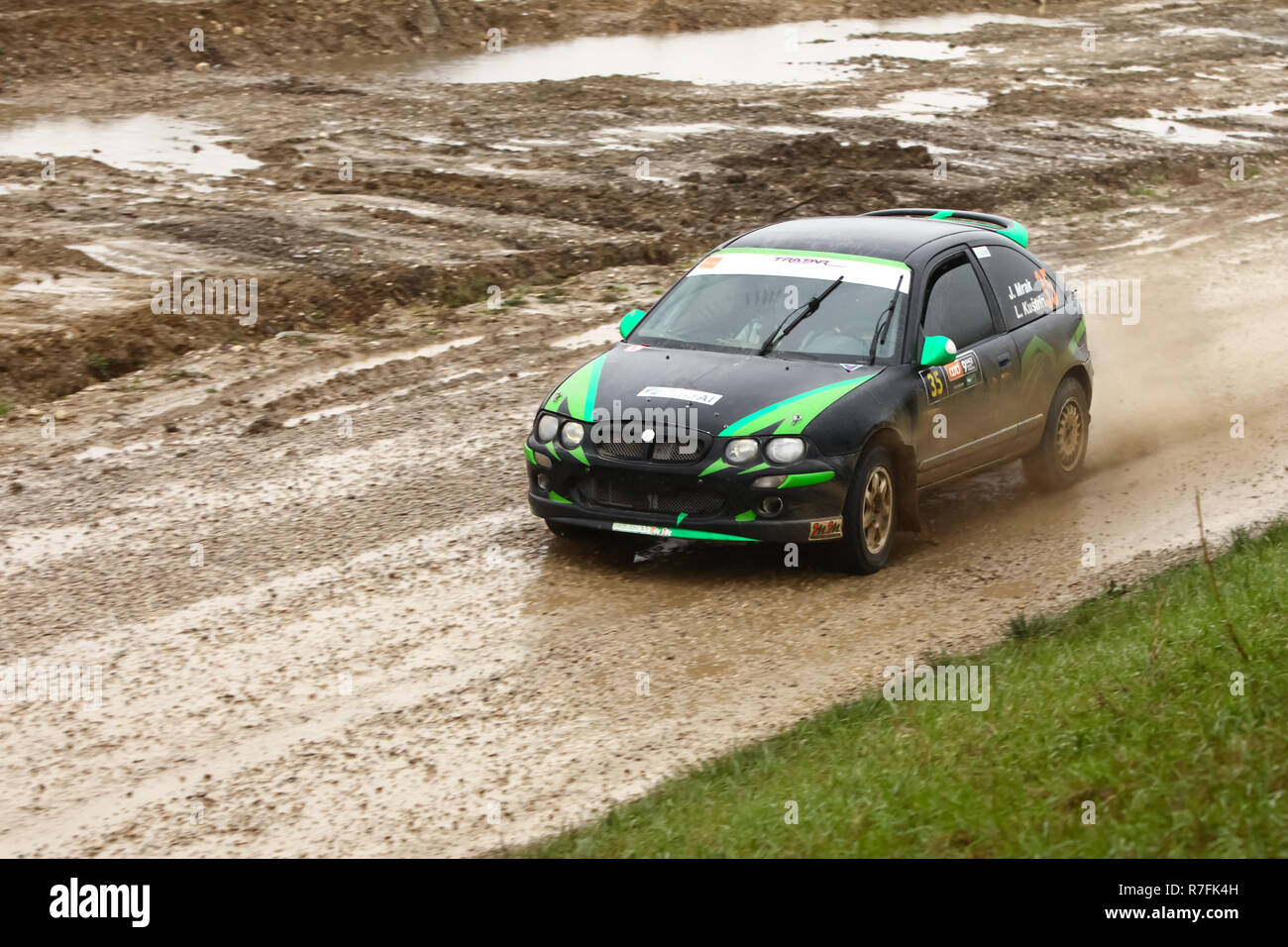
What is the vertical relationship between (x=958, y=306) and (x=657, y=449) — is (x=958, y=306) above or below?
above

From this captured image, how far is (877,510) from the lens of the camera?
29.6 ft

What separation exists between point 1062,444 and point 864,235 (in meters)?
2.06

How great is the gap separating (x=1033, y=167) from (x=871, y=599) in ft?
51.0

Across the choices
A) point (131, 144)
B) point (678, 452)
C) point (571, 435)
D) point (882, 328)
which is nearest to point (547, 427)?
point (571, 435)

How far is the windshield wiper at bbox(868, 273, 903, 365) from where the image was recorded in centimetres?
923

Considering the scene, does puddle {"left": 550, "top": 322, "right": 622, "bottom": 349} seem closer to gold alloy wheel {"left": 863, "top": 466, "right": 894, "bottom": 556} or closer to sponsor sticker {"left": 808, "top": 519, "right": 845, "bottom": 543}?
gold alloy wheel {"left": 863, "top": 466, "right": 894, "bottom": 556}

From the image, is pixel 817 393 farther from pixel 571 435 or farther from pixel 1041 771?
pixel 1041 771

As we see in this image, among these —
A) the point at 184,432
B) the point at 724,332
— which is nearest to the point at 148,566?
the point at 184,432

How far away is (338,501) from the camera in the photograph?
33.7ft

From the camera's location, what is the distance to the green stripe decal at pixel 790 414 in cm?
861

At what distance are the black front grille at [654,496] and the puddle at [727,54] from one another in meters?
19.7

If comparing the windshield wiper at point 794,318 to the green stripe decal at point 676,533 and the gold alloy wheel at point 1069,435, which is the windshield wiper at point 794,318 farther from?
the gold alloy wheel at point 1069,435
